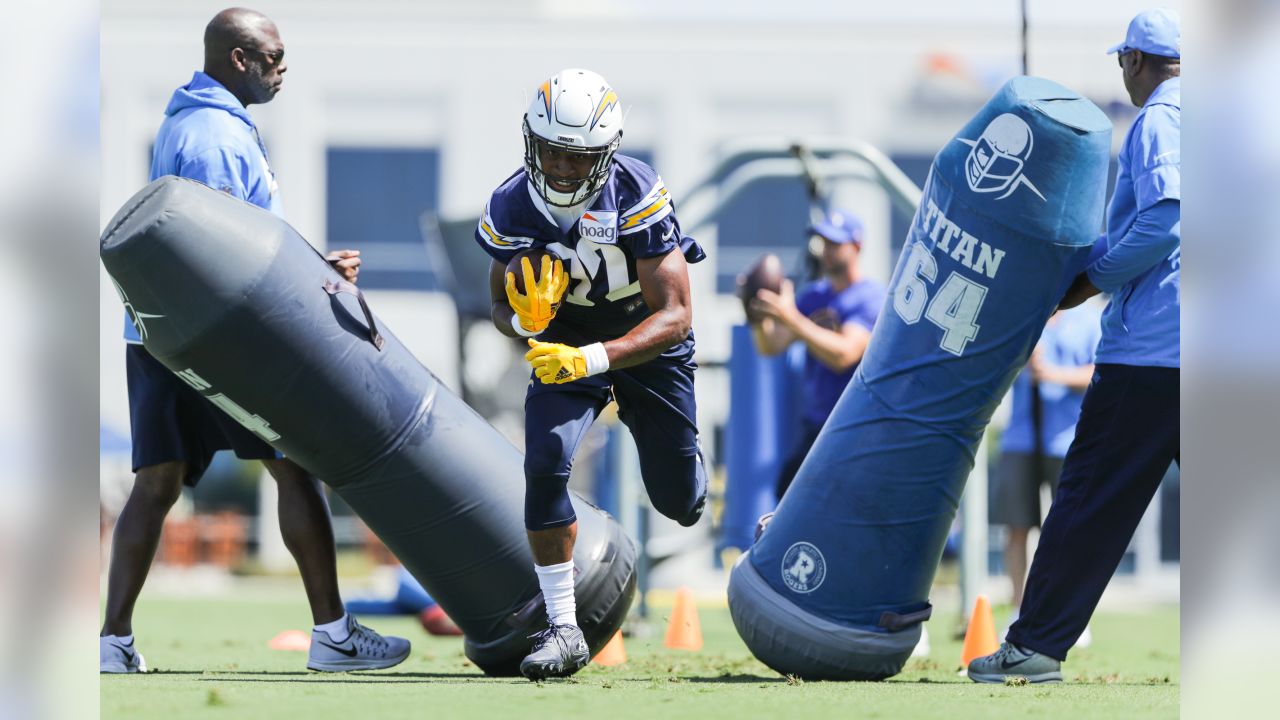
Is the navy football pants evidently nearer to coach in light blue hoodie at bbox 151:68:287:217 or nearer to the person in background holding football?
coach in light blue hoodie at bbox 151:68:287:217

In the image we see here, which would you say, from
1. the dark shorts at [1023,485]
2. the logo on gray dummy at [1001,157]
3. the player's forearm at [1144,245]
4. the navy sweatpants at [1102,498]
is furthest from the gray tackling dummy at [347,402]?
the dark shorts at [1023,485]

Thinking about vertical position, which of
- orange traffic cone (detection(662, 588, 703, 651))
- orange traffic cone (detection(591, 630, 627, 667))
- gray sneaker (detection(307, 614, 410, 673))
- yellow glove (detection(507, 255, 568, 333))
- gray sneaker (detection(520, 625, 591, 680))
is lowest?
orange traffic cone (detection(662, 588, 703, 651))

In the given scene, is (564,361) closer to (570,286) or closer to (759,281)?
(570,286)

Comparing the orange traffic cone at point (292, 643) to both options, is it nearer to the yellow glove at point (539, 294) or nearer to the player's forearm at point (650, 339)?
the yellow glove at point (539, 294)

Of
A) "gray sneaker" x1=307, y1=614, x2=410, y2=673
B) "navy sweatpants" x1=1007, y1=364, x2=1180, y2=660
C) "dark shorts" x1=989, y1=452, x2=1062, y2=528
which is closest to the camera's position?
"navy sweatpants" x1=1007, y1=364, x2=1180, y2=660

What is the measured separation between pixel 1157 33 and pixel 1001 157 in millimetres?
673

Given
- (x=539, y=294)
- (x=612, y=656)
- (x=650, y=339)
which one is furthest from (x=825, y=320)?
(x=539, y=294)

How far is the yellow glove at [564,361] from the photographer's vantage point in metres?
4.54

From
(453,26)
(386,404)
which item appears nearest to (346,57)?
(453,26)

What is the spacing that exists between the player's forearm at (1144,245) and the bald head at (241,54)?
8.97ft

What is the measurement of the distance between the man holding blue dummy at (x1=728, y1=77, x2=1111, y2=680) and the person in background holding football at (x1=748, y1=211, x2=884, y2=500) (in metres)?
1.94

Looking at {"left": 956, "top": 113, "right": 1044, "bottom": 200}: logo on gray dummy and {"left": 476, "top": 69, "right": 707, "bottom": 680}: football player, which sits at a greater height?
{"left": 956, "top": 113, "right": 1044, "bottom": 200}: logo on gray dummy

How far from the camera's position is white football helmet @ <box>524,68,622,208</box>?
14.9ft

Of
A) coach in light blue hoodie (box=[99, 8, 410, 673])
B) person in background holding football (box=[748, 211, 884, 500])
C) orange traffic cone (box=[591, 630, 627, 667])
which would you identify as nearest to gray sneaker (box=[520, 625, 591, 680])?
coach in light blue hoodie (box=[99, 8, 410, 673])
